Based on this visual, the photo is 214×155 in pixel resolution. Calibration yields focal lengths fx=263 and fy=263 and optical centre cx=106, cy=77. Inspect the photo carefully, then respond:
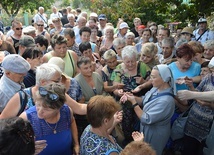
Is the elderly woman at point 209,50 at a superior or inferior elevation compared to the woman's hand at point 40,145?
superior

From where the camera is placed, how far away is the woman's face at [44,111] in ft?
7.68

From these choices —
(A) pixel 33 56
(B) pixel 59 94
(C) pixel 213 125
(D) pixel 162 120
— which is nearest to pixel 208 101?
(C) pixel 213 125

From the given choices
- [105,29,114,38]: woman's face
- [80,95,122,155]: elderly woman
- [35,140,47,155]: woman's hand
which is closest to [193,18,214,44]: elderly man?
[105,29,114,38]: woman's face

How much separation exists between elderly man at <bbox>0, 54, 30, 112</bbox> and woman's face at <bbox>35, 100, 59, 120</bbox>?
0.68 m

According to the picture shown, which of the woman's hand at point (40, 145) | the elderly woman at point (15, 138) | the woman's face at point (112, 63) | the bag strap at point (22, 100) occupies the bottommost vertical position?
the woman's hand at point (40, 145)

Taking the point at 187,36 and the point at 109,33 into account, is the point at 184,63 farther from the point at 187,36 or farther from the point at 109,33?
the point at 187,36

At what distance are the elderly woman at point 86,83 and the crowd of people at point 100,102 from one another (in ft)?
0.05

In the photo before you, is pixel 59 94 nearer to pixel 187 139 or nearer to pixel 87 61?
pixel 87 61

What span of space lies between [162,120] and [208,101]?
707mm

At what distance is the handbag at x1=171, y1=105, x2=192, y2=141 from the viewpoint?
372 centimetres

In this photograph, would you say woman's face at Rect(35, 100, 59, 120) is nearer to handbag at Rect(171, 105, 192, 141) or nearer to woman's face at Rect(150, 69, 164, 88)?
woman's face at Rect(150, 69, 164, 88)

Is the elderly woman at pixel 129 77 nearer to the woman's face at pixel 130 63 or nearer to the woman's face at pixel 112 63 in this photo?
the woman's face at pixel 130 63

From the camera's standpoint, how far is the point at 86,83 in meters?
3.65

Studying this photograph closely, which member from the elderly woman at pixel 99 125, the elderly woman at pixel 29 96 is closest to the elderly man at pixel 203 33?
the elderly woman at pixel 29 96
